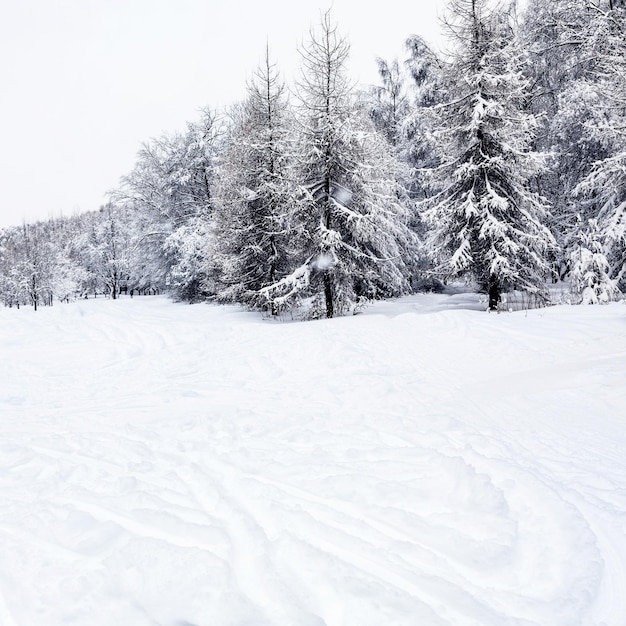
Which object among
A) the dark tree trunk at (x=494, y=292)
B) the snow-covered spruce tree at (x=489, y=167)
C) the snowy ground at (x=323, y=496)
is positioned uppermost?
the snow-covered spruce tree at (x=489, y=167)

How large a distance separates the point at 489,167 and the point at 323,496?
12274 millimetres

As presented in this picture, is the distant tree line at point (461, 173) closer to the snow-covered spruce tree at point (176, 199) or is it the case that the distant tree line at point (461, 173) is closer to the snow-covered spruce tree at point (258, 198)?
the snow-covered spruce tree at point (258, 198)

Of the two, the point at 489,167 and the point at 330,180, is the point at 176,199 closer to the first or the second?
the point at 330,180

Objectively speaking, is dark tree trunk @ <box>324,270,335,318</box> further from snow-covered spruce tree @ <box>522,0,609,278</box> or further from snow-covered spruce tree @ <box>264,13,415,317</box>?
snow-covered spruce tree @ <box>522,0,609,278</box>

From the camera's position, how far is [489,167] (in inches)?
484

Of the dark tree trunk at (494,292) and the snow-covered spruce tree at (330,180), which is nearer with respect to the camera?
the dark tree trunk at (494,292)

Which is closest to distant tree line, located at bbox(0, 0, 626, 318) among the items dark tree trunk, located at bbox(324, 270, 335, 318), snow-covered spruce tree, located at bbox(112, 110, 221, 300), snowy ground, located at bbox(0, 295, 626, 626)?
dark tree trunk, located at bbox(324, 270, 335, 318)

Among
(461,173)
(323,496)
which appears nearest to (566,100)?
(461,173)

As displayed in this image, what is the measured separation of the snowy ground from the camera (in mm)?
1981

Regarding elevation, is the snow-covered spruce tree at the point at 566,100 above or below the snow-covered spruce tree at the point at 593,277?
above

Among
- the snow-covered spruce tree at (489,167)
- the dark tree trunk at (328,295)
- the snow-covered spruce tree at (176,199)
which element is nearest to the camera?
the snow-covered spruce tree at (489,167)

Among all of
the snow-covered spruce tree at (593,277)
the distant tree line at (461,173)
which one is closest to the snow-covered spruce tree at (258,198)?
the distant tree line at (461,173)

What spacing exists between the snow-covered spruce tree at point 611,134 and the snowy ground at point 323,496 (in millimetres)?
8562

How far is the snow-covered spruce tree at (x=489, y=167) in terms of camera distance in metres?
11.9
